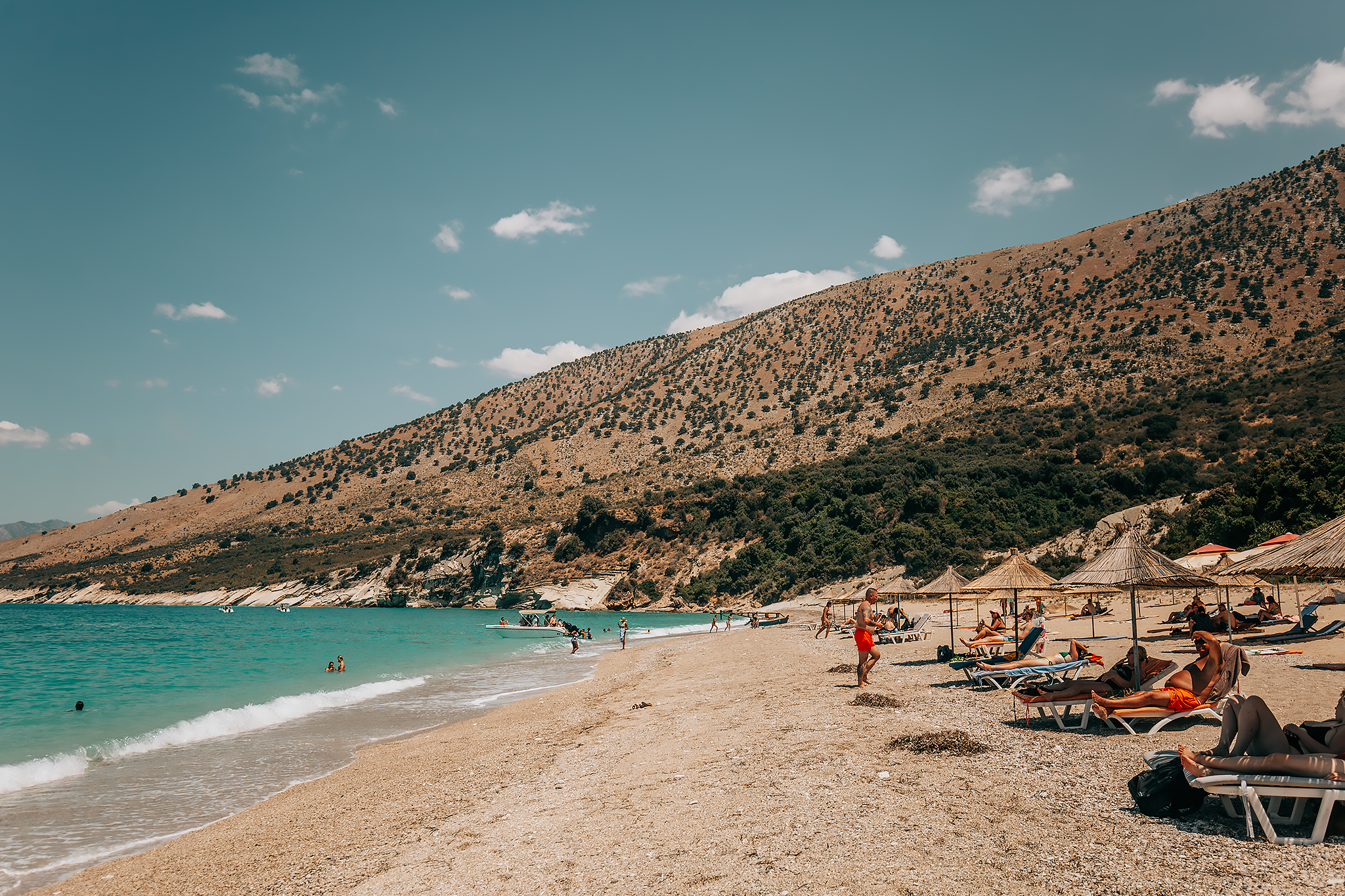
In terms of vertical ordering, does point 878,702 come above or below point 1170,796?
below

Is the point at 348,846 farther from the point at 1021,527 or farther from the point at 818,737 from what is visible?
the point at 1021,527

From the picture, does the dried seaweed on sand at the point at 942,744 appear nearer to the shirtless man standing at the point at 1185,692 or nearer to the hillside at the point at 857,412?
the shirtless man standing at the point at 1185,692

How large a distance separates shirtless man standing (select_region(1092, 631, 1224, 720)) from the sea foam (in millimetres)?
14802

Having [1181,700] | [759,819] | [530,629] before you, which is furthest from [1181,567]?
[530,629]

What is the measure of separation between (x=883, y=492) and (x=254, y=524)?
7868 centimetres

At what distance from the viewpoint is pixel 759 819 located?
584 cm

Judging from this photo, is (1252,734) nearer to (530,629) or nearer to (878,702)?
(878,702)

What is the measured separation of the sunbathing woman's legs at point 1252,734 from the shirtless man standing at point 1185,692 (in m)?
2.63

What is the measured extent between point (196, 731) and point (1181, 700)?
55.0 feet

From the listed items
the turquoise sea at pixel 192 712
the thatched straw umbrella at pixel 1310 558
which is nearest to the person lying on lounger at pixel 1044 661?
the thatched straw umbrella at pixel 1310 558

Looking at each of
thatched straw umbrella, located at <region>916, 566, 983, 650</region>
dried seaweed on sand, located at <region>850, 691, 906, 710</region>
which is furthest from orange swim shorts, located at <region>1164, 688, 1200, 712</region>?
thatched straw umbrella, located at <region>916, 566, 983, 650</region>

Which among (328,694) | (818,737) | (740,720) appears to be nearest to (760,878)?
(818,737)

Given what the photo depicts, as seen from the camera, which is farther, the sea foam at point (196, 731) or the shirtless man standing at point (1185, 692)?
the sea foam at point (196, 731)

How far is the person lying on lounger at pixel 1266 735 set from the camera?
4762 mm
